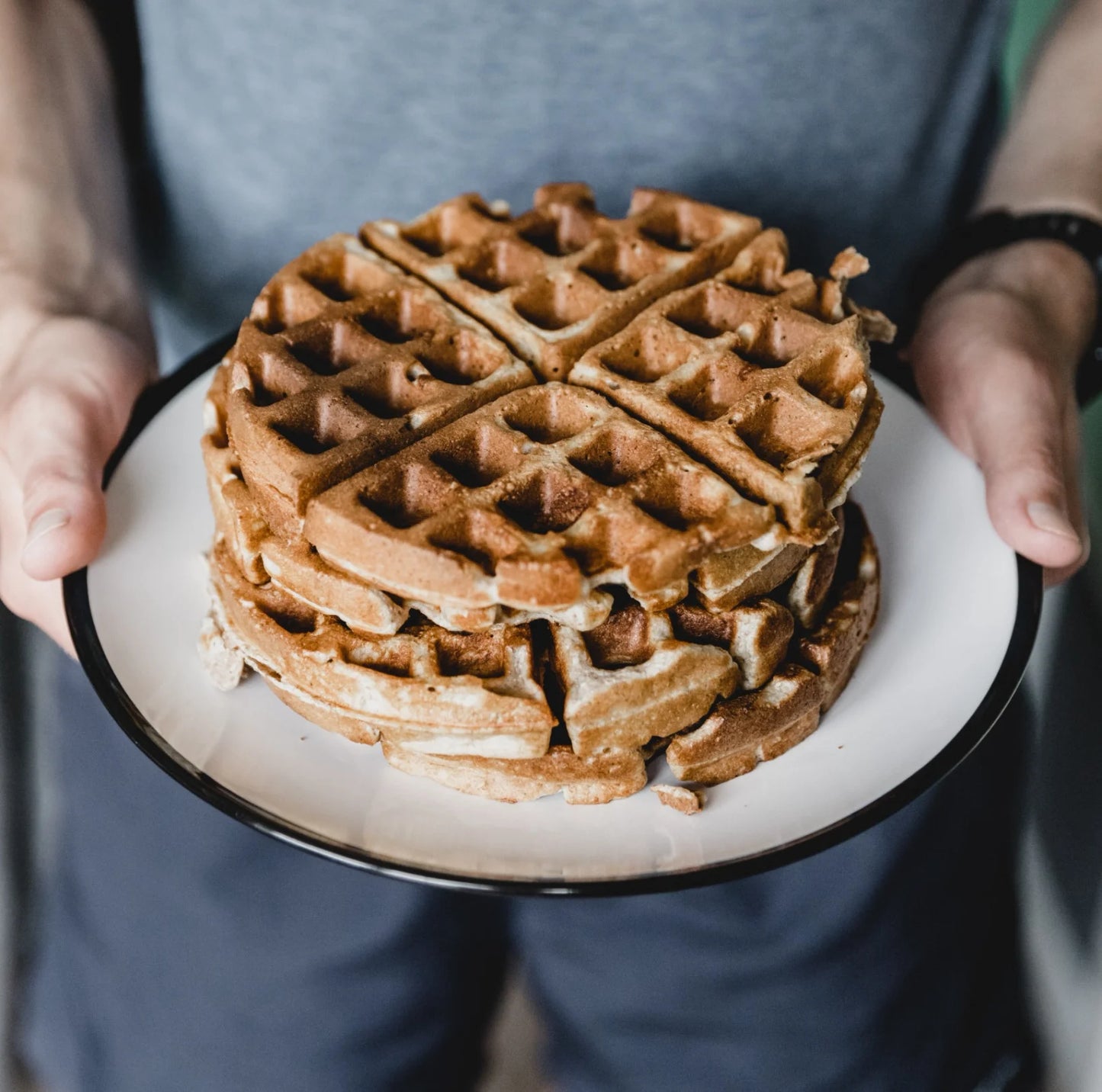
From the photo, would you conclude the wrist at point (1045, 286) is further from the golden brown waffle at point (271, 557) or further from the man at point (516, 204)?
the golden brown waffle at point (271, 557)

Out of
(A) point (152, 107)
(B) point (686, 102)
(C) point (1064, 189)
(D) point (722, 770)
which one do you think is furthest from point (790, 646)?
(A) point (152, 107)

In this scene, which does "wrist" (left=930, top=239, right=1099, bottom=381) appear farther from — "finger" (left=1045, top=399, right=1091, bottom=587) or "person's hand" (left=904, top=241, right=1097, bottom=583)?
"finger" (left=1045, top=399, right=1091, bottom=587)

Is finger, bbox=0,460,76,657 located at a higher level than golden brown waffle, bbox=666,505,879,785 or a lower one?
lower

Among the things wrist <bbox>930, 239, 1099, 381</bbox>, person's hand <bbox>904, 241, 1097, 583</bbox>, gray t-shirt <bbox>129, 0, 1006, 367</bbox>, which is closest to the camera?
person's hand <bbox>904, 241, 1097, 583</bbox>

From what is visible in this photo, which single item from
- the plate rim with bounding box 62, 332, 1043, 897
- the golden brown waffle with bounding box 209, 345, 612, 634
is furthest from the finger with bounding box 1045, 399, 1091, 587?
the golden brown waffle with bounding box 209, 345, 612, 634

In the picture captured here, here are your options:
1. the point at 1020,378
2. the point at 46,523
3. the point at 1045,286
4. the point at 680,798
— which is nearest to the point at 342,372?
the point at 46,523

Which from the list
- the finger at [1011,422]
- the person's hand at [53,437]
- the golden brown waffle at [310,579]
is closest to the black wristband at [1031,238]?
the finger at [1011,422]

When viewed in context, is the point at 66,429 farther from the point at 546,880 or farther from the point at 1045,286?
the point at 1045,286
